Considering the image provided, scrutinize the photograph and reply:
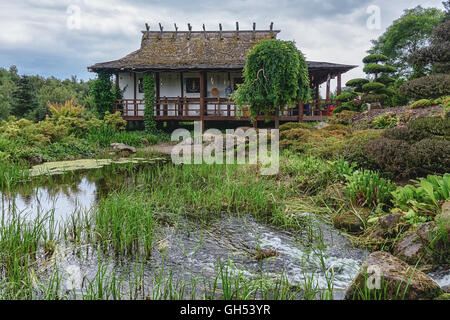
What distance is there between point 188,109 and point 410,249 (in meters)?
16.0

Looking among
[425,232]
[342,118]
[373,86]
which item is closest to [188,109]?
[342,118]

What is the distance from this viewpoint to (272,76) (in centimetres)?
1110

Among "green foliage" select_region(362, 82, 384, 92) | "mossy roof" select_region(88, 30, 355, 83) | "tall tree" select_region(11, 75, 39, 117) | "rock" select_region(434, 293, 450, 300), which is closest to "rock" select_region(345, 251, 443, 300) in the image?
"rock" select_region(434, 293, 450, 300)

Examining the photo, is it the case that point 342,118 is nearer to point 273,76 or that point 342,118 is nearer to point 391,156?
point 273,76

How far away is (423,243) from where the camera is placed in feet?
10.9

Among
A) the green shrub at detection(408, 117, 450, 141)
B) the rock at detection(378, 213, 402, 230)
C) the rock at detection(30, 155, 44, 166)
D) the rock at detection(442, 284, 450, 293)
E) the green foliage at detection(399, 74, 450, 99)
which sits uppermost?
the green foliage at detection(399, 74, 450, 99)

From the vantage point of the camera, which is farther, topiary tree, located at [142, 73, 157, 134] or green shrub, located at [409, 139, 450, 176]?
topiary tree, located at [142, 73, 157, 134]

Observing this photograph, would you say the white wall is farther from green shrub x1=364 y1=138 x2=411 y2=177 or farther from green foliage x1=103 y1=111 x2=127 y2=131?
green shrub x1=364 y1=138 x2=411 y2=177

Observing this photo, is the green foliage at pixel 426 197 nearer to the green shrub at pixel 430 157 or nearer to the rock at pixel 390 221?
the rock at pixel 390 221

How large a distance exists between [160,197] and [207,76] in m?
16.0

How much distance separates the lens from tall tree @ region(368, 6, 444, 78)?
28703 mm

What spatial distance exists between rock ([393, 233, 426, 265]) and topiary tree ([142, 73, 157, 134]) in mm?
16158

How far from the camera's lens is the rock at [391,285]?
2.39 meters

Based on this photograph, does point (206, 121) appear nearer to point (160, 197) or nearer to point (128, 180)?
point (128, 180)
